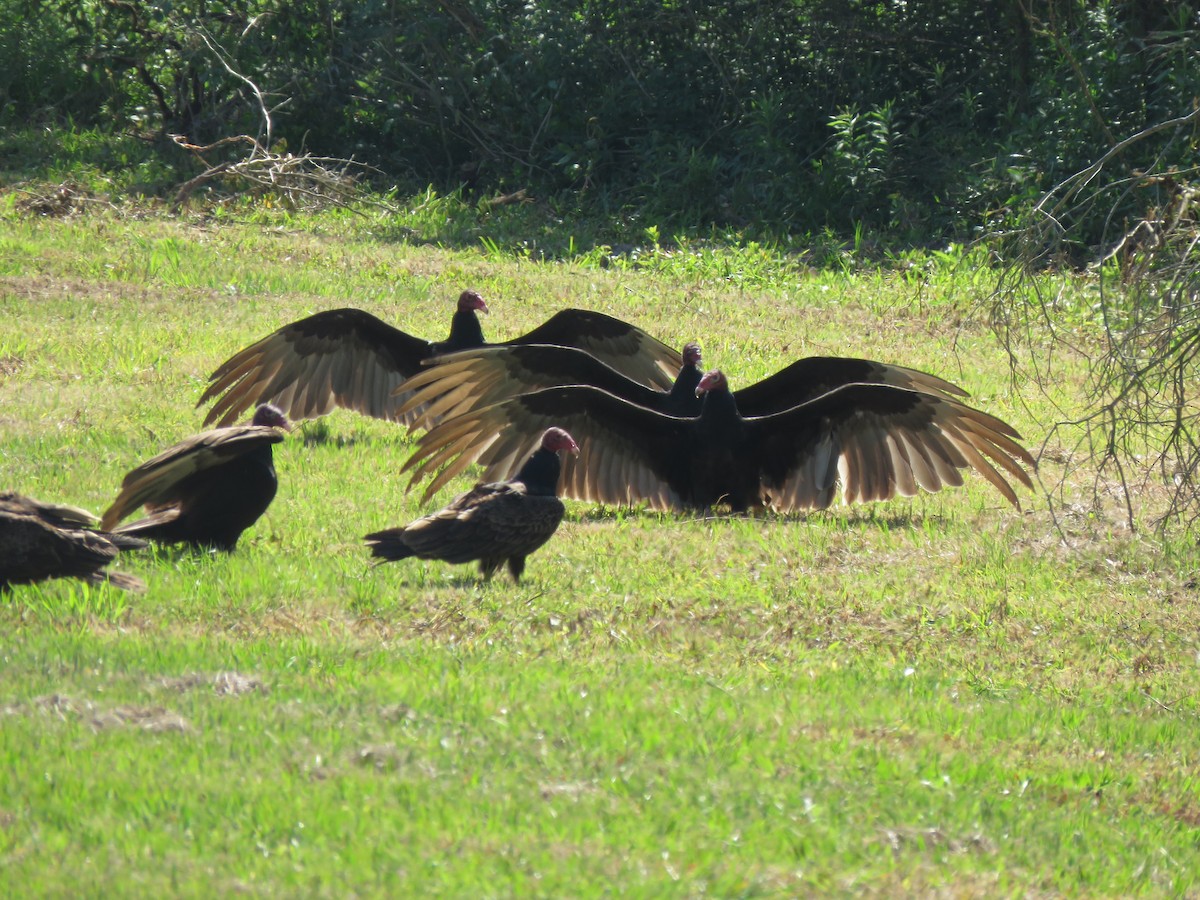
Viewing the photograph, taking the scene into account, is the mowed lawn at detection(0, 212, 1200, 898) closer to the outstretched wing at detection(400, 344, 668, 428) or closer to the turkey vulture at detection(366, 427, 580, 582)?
the turkey vulture at detection(366, 427, 580, 582)

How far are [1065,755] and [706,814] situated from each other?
4.92 ft

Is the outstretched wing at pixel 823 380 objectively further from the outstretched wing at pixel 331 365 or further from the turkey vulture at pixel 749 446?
the outstretched wing at pixel 331 365

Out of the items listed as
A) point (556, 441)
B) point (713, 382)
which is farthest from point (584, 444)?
point (556, 441)

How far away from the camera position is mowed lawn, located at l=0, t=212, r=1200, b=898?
150 inches

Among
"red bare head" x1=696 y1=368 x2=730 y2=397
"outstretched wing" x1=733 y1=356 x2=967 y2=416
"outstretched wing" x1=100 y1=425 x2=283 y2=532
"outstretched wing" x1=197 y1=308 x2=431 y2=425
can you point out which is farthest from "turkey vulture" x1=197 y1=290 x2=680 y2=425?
"outstretched wing" x1=100 y1=425 x2=283 y2=532

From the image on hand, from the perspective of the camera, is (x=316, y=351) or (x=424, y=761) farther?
(x=316, y=351)

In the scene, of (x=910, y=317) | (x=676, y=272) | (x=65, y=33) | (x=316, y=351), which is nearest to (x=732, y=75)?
(x=676, y=272)

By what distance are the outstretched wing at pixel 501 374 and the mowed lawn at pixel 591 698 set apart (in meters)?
0.50

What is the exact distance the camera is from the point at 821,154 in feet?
53.2

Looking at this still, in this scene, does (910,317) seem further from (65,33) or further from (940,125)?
(65,33)

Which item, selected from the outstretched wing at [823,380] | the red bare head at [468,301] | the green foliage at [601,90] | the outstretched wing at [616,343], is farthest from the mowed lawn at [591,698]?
the green foliage at [601,90]

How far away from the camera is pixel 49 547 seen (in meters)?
5.63

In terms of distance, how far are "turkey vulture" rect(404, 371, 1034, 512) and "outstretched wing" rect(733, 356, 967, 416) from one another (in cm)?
21

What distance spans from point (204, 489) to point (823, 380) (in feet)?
10.8
